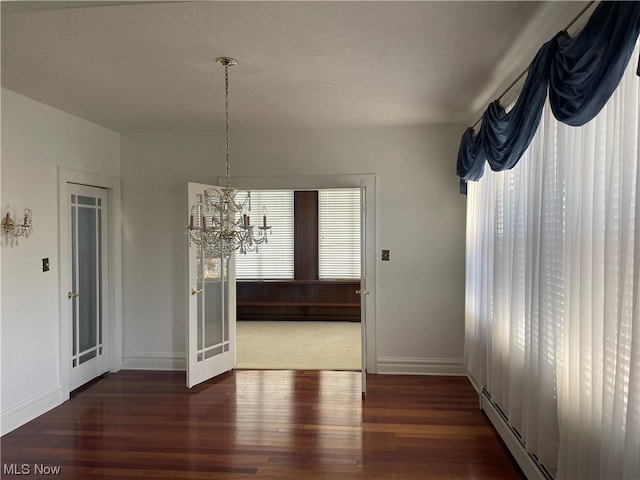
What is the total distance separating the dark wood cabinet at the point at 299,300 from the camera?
24.8 ft

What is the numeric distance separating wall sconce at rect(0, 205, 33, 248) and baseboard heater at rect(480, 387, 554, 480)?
3991 millimetres

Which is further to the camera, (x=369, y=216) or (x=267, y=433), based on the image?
(x=369, y=216)

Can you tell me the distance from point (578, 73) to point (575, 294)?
36.8 inches

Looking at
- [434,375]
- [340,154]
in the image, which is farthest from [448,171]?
[434,375]

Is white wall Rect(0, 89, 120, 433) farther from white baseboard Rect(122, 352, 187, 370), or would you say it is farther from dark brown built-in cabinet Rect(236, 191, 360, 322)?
dark brown built-in cabinet Rect(236, 191, 360, 322)

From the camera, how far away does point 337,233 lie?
7707 mm

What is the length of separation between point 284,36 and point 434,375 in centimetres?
373

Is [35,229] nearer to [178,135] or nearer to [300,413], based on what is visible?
[178,135]

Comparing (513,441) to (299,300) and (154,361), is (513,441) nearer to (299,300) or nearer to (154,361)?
(154,361)

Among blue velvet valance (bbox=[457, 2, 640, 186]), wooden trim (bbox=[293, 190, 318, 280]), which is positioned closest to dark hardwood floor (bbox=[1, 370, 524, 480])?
blue velvet valance (bbox=[457, 2, 640, 186])

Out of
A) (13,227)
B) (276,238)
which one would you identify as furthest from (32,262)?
(276,238)

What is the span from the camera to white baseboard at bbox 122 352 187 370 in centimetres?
497

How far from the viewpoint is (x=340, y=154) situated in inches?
189

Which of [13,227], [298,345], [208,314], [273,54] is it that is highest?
[273,54]
